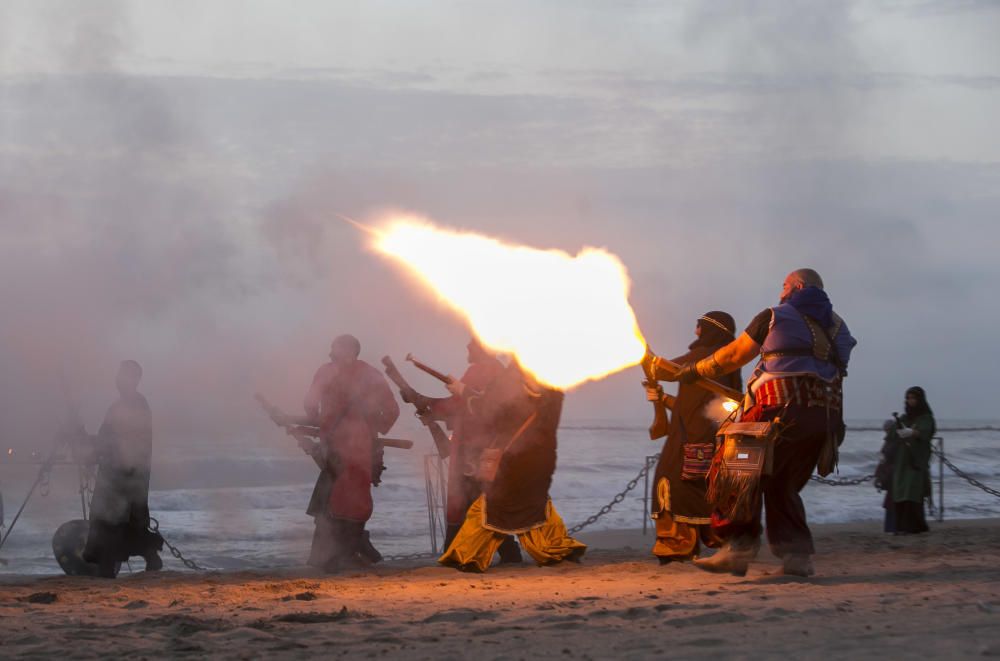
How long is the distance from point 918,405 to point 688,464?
5552 mm

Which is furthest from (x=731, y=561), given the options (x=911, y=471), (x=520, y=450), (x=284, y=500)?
(x=284, y=500)

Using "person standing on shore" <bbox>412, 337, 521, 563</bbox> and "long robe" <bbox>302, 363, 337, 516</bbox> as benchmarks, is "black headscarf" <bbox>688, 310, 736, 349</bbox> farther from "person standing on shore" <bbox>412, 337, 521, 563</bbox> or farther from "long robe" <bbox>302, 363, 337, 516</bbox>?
"long robe" <bbox>302, 363, 337, 516</bbox>

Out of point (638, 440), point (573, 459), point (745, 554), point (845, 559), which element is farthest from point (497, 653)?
point (638, 440)

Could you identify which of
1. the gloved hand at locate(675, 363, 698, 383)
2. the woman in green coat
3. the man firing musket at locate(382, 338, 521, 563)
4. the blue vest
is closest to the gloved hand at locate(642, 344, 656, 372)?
the gloved hand at locate(675, 363, 698, 383)

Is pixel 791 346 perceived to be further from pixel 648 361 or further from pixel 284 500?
pixel 284 500

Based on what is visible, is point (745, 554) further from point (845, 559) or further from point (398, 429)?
point (398, 429)

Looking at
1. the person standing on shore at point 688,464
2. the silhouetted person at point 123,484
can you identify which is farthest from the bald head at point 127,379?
the person standing on shore at point 688,464

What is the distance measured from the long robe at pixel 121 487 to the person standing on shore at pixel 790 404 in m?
4.98

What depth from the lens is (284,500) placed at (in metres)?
27.6

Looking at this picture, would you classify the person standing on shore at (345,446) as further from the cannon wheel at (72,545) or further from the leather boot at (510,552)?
the cannon wheel at (72,545)

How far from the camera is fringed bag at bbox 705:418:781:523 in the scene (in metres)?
8.31

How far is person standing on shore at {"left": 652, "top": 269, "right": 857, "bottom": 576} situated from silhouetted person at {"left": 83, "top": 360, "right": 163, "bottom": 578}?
16.3ft

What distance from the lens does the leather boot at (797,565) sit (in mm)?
8461

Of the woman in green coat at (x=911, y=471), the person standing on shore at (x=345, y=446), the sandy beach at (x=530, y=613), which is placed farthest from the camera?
the woman in green coat at (x=911, y=471)
